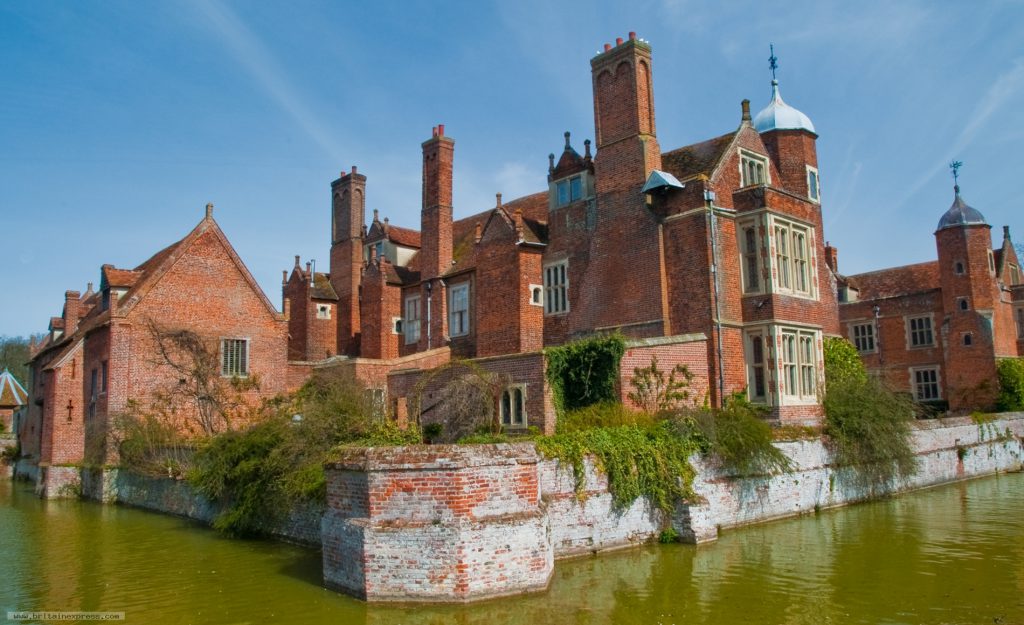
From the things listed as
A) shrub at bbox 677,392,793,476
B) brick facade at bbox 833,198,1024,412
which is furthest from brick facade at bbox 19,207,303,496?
brick facade at bbox 833,198,1024,412

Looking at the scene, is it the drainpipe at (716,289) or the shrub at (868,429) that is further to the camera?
the shrub at (868,429)

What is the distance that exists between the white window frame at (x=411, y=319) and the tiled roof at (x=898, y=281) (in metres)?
26.0

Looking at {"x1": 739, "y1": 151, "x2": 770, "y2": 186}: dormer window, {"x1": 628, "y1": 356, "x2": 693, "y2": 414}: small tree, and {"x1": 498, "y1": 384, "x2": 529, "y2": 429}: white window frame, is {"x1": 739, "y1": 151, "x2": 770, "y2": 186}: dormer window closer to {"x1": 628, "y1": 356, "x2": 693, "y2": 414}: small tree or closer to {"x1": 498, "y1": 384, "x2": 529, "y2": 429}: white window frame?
{"x1": 628, "y1": 356, "x2": 693, "y2": 414}: small tree

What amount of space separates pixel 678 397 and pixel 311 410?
8693 millimetres

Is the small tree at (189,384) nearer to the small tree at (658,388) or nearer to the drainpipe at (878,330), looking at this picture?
the small tree at (658,388)

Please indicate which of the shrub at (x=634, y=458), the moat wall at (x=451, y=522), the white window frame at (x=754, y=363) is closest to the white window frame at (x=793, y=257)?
the white window frame at (x=754, y=363)

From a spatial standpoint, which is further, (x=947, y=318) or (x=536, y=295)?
(x=947, y=318)

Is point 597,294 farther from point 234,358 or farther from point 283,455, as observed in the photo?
point 234,358

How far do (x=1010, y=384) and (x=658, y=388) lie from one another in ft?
79.7

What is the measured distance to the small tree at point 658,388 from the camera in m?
18.0

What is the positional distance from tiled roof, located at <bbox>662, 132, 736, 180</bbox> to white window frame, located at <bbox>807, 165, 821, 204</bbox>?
6.37 meters

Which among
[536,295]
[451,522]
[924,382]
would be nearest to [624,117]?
[536,295]

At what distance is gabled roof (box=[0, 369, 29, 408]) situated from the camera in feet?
165

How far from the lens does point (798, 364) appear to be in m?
20.1
